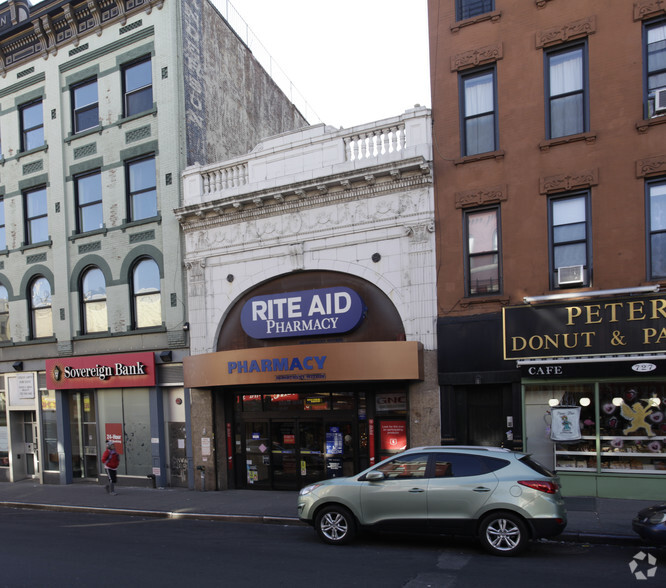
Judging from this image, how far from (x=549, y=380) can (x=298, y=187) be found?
314 inches

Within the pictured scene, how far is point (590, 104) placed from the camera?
1271 cm

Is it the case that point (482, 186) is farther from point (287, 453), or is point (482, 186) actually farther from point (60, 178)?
point (60, 178)

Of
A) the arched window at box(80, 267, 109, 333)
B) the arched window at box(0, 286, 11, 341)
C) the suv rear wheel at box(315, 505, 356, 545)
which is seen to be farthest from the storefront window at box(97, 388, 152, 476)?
the suv rear wheel at box(315, 505, 356, 545)

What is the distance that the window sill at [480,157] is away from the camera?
13517mm

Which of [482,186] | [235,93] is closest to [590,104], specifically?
[482,186]

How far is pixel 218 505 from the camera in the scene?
1409 centimetres

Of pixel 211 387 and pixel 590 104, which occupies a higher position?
pixel 590 104

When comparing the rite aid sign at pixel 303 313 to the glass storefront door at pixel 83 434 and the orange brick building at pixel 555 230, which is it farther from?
the glass storefront door at pixel 83 434

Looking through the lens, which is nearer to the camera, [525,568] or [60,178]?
[525,568]

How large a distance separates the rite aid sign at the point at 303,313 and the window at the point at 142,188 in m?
5.31

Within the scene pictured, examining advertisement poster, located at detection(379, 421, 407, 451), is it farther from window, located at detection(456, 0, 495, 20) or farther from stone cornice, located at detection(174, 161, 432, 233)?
window, located at detection(456, 0, 495, 20)

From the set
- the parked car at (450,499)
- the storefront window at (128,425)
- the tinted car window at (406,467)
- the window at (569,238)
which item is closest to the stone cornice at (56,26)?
the storefront window at (128,425)

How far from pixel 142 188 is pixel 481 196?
11119mm

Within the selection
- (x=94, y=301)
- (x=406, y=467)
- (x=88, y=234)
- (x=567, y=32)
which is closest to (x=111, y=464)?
(x=94, y=301)
